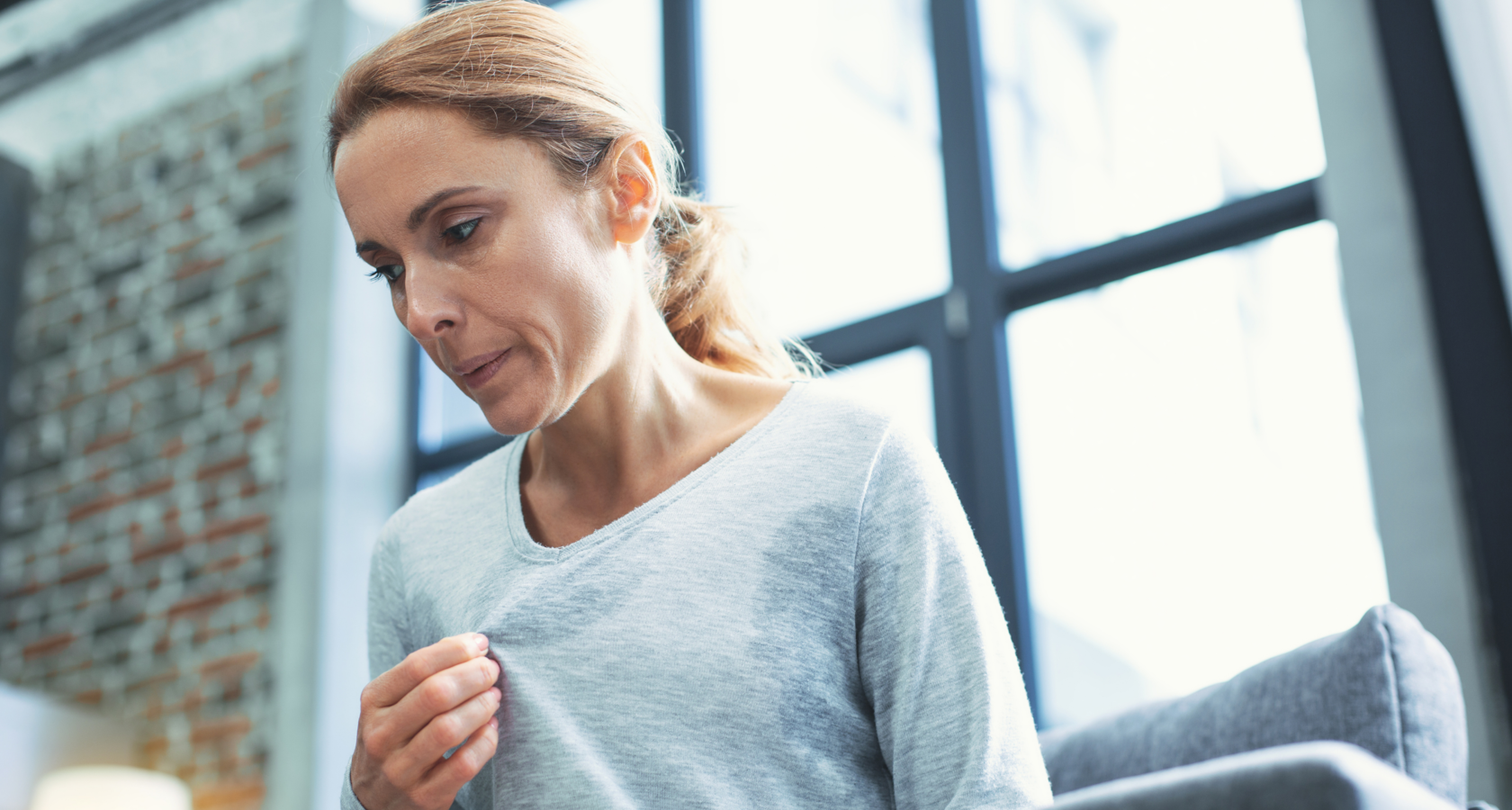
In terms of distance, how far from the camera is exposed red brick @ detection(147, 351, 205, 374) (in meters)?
4.23

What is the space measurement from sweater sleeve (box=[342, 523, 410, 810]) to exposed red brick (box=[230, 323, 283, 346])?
3.12 meters

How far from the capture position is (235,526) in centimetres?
396

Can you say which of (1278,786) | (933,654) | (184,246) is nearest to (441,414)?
(184,246)

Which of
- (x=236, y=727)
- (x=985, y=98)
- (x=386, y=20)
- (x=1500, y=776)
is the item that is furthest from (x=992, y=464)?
(x=386, y=20)

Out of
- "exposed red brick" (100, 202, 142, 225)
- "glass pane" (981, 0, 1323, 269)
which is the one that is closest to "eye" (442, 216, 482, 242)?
"glass pane" (981, 0, 1323, 269)

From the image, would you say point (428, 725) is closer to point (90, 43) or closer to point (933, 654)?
point (933, 654)

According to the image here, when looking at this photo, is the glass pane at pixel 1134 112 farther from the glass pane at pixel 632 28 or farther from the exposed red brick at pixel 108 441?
the exposed red brick at pixel 108 441

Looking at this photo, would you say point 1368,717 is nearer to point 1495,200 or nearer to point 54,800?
Answer: point 1495,200

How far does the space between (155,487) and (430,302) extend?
353 cm

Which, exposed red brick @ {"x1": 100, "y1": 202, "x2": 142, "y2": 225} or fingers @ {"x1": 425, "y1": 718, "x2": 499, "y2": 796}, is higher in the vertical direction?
exposed red brick @ {"x1": 100, "y1": 202, "x2": 142, "y2": 225}

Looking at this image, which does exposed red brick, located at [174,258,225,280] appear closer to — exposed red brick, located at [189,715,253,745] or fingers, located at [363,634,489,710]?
exposed red brick, located at [189,715,253,745]

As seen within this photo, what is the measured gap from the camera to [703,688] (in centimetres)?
99

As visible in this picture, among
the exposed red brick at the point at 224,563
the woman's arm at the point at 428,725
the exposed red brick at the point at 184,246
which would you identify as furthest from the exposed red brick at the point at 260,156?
the woman's arm at the point at 428,725

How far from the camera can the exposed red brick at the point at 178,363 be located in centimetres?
423
